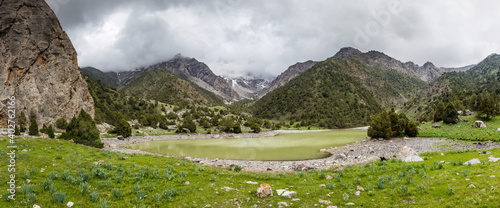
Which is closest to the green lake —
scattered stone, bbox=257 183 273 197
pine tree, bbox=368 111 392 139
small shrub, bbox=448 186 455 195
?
pine tree, bbox=368 111 392 139

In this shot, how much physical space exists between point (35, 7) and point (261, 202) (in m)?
94.2

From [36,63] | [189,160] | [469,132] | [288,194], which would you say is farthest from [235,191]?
[36,63]

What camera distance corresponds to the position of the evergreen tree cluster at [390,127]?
45.0 meters

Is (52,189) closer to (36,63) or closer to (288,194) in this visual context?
(288,194)

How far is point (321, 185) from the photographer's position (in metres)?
12.1

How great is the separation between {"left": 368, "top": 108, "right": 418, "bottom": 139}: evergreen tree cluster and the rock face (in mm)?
84721

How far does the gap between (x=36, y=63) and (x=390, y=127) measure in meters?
96.2

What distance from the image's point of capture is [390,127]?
45.6m

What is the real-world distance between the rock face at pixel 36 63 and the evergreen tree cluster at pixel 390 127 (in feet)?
278

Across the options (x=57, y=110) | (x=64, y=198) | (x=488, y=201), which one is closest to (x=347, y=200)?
(x=488, y=201)

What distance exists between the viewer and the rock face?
59.1 m

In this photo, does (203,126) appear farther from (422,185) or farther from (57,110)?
(422,185)

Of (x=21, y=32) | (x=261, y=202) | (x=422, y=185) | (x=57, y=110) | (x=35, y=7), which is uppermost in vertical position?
(x=35, y=7)

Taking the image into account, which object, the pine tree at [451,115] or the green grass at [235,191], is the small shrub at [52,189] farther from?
the pine tree at [451,115]
